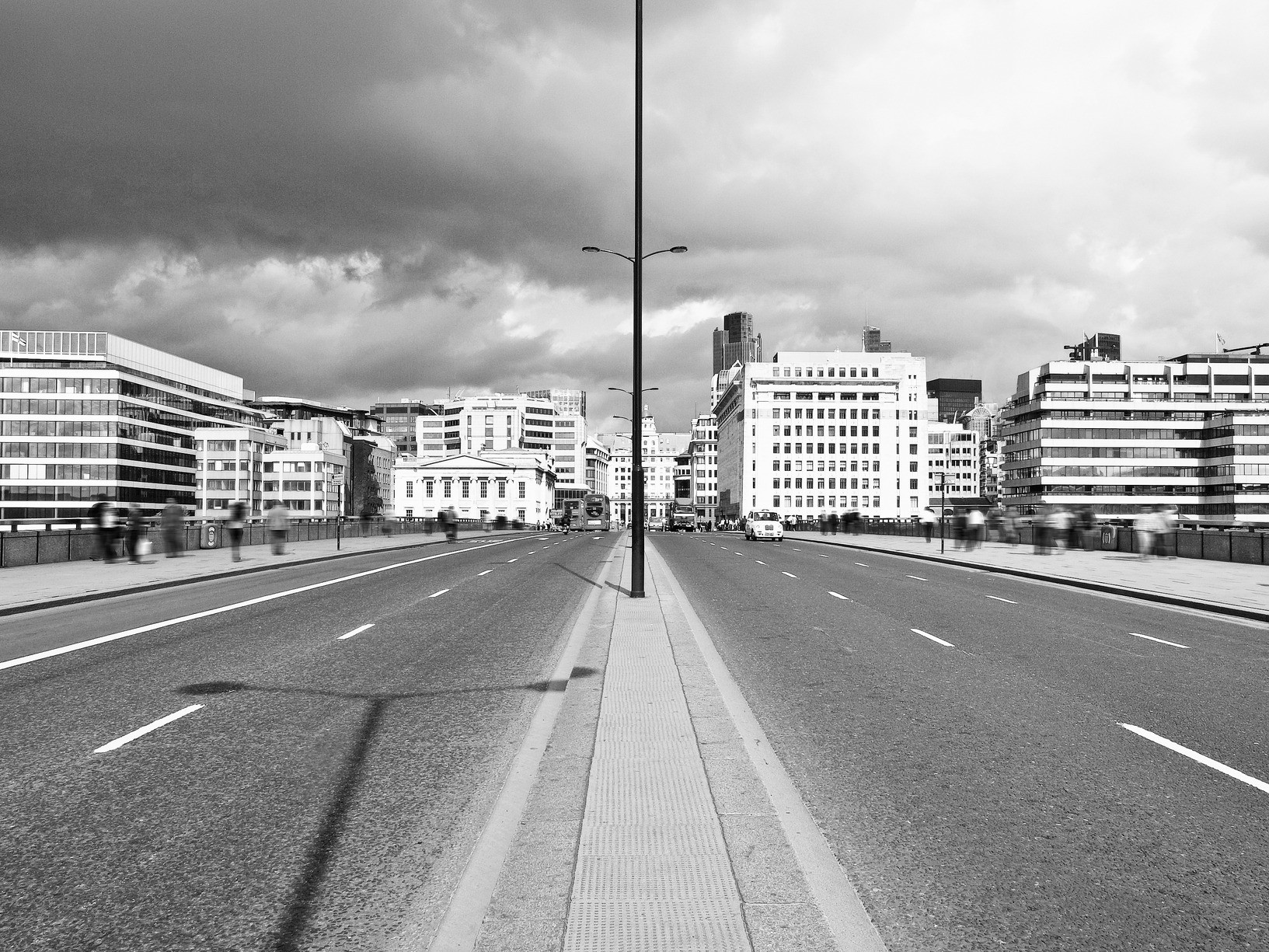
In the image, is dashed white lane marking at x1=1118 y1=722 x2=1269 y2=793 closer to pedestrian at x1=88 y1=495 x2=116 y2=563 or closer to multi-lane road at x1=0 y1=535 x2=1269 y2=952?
multi-lane road at x1=0 y1=535 x2=1269 y2=952

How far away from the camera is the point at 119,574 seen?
2422 centimetres

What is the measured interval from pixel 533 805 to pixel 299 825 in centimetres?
133

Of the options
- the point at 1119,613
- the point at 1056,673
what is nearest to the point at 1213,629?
the point at 1119,613

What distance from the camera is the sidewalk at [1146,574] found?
60.4 ft

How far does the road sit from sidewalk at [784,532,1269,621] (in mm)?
13383

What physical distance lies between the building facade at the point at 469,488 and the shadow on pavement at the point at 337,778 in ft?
439

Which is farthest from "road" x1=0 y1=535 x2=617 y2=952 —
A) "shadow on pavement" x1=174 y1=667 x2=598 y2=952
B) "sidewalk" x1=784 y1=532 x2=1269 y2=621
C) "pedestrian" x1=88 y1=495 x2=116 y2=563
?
"pedestrian" x1=88 y1=495 x2=116 y2=563

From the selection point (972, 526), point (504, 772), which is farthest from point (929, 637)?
point (972, 526)

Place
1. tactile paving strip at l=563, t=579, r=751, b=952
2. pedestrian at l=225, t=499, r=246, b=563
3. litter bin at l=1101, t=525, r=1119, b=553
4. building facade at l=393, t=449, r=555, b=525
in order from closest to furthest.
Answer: tactile paving strip at l=563, t=579, r=751, b=952 < pedestrian at l=225, t=499, r=246, b=563 < litter bin at l=1101, t=525, r=1119, b=553 < building facade at l=393, t=449, r=555, b=525

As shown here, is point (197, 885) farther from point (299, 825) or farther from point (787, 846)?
point (787, 846)

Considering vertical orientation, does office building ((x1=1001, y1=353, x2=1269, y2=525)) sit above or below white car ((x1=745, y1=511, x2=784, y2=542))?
above

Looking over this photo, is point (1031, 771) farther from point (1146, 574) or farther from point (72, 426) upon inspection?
point (72, 426)

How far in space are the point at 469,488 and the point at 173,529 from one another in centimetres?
11371

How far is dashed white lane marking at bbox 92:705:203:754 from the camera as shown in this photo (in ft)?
22.5
